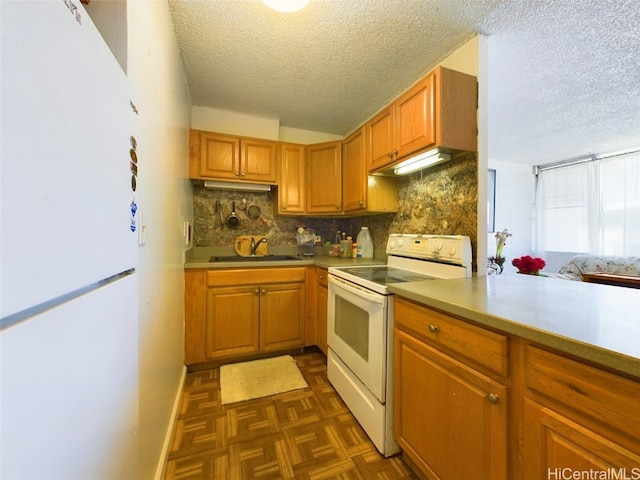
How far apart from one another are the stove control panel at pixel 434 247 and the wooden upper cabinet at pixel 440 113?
21.6 inches

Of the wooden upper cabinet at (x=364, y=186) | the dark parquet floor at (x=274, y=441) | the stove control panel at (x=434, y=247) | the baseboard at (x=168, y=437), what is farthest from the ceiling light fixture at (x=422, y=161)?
the baseboard at (x=168, y=437)

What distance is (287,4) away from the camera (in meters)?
1.24

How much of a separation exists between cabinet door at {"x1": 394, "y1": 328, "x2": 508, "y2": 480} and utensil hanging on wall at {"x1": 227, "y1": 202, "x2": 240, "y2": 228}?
200cm

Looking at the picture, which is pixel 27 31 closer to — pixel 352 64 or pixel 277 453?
pixel 277 453

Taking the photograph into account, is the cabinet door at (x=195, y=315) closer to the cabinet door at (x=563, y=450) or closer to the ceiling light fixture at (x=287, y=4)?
the ceiling light fixture at (x=287, y=4)

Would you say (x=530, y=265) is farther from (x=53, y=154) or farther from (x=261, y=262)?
(x=53, y=154)

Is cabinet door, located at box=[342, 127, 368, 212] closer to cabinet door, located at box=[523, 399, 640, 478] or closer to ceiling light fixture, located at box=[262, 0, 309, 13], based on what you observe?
ceiling light fixture, located at box=[262, 0, 309, 13]

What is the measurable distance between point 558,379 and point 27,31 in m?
1.24

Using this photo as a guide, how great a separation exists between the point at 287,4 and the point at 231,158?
1.41 metres

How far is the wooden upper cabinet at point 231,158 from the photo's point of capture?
2.30 metres

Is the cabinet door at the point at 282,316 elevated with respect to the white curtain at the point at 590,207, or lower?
lower

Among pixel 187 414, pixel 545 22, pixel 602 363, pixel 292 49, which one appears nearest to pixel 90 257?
pixel 602 363

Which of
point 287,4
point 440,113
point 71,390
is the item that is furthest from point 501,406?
point 287,4

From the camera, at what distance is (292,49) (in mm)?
1673
